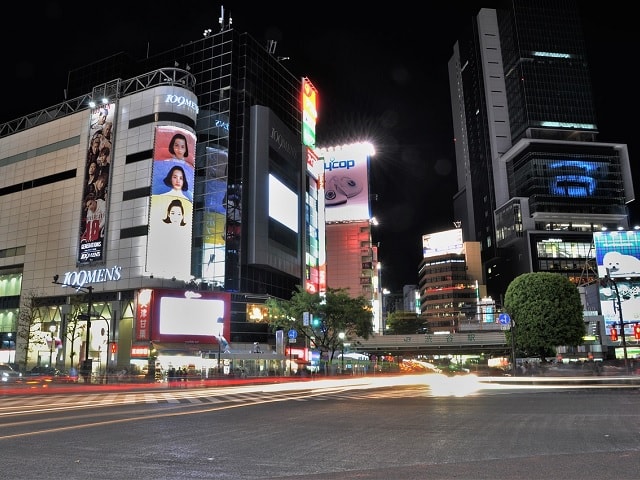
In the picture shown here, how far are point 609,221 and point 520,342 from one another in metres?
105

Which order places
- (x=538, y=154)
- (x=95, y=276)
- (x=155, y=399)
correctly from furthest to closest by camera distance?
1. (x=538, y=154)
2. (x=95, y=276)
3. (x=155, y=399)

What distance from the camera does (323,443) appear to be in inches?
442

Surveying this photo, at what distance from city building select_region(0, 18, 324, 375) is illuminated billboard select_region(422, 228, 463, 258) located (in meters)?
106

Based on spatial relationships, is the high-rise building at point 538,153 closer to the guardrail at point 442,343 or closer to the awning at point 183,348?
the guardrail at point 442,343

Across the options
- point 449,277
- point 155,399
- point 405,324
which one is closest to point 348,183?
point 405,324

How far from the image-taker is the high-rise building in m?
149

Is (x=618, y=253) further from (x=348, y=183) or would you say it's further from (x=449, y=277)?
(x=449, y=277)

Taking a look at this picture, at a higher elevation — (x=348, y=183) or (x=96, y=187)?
(x=348, y=183)

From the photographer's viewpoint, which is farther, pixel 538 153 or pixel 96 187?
pixel 538 153

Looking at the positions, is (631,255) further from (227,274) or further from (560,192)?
(227,274)

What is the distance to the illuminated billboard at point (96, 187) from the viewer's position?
66.5m

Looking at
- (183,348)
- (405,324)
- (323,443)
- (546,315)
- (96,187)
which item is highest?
(96,187)

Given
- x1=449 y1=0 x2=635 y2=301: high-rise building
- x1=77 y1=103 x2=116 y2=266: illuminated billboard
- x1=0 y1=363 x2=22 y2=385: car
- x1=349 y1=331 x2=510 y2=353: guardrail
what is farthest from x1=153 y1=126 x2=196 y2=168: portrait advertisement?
x1=449 y1=0 x2=635 y2=301: high-rise building

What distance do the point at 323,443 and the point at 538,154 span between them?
514 feet
